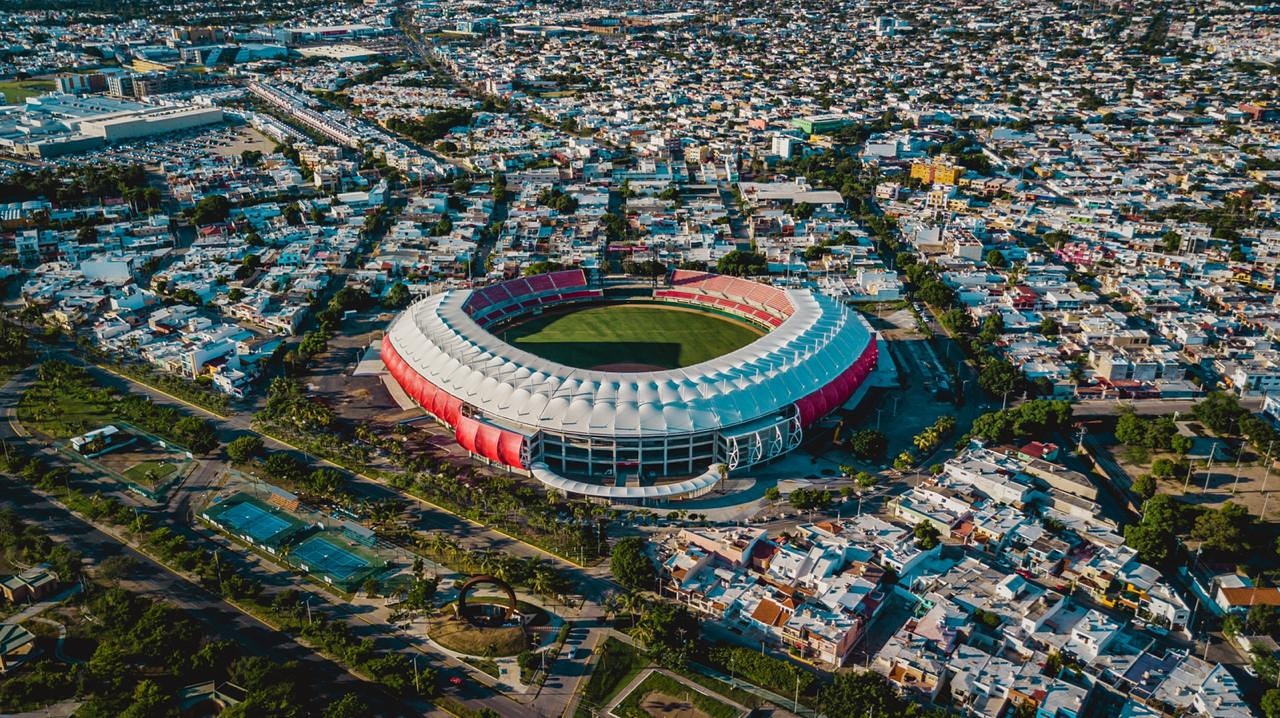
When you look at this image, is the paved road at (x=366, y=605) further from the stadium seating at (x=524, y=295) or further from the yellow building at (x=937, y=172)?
the yellow building at (x=937, y=172)

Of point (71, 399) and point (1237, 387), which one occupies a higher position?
point (1237, 387)

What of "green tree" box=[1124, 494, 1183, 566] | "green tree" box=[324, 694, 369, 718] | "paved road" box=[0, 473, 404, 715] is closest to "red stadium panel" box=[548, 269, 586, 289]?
"paved road" box=[0, 473, 404, 715]

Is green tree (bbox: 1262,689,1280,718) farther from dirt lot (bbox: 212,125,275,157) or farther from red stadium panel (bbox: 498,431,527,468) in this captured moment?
dirt lot (bbox: 212,125,275,157)

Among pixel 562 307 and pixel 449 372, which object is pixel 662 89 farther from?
pixel 449 372

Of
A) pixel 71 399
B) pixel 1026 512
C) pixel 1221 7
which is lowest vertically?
pixel 71 399

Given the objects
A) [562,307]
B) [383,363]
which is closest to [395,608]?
[383,363]

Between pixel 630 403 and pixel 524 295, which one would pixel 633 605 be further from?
pixel 524 295

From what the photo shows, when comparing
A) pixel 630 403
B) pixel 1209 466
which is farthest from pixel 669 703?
pixel 1209 466
